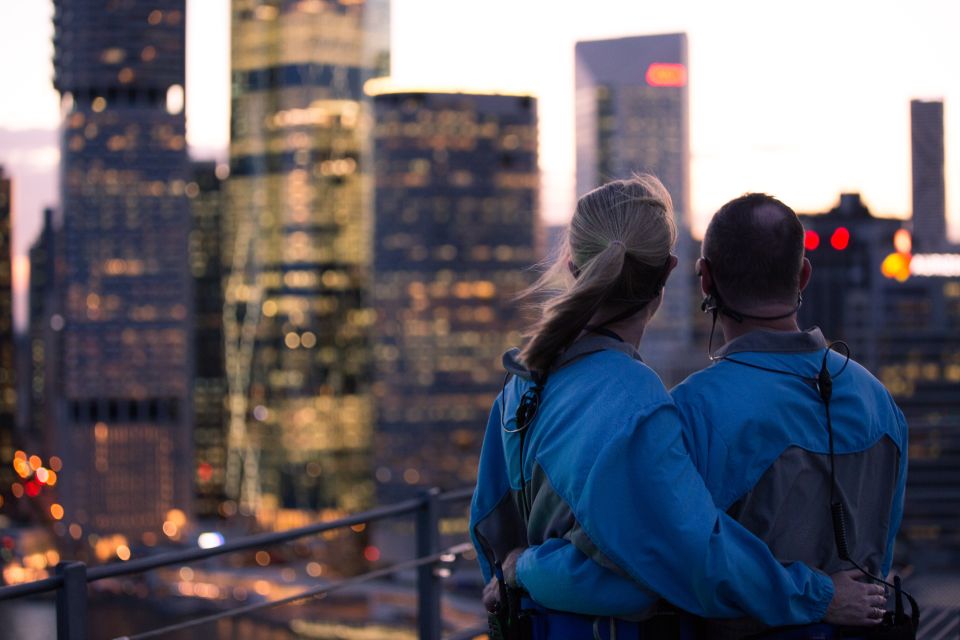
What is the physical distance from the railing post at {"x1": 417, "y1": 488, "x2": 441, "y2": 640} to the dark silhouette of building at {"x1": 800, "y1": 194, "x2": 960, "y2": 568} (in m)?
32.5

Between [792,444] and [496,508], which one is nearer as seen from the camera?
[792,444]

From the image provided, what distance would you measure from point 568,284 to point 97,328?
110974 millimetres

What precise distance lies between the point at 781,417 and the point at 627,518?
300 mm

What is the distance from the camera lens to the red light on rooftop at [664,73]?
14825cm

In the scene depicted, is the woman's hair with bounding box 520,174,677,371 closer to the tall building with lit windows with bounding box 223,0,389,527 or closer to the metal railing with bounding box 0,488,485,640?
the metal railing with bounding box 0,488,485,640

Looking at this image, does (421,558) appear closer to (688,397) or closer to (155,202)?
(688,397)

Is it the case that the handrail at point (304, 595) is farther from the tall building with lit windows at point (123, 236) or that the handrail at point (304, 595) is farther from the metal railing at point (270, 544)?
the tall building with lit windows at point (123, 236)

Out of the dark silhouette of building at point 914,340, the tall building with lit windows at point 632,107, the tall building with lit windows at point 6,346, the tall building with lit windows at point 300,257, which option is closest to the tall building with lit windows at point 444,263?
Result: the tall building with lit windows at point 300,257

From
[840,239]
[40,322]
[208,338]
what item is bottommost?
[208,338]

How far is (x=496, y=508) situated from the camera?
2424mm

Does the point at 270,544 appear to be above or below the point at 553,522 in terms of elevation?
below

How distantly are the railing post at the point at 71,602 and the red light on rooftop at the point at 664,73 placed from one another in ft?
485

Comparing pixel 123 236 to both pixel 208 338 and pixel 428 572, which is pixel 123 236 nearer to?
pixel 208 338

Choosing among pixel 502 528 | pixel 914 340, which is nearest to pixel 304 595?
pixel 502 528
